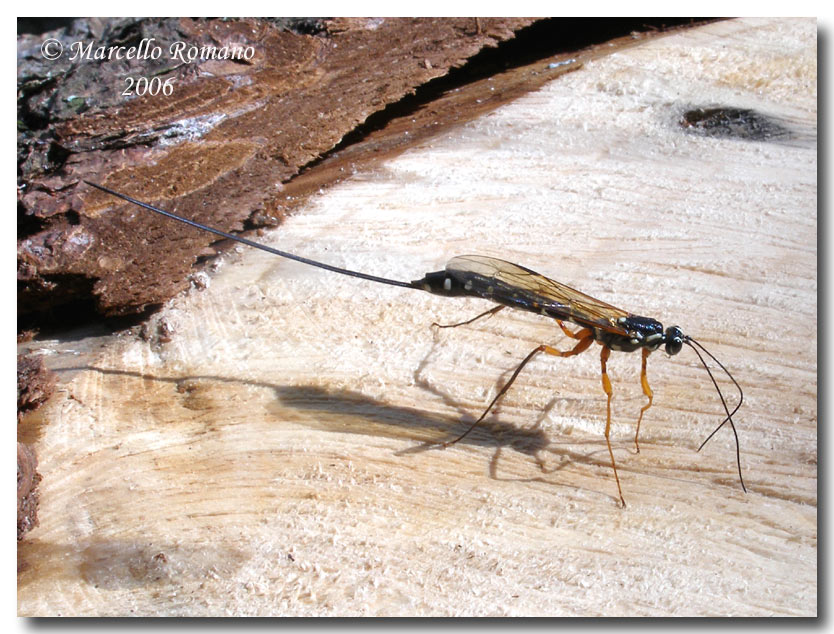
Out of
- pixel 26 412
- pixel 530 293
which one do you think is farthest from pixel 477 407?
pixel 26 412

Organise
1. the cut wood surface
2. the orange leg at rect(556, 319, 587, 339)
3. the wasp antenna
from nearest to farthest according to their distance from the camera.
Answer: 1. the cut wood surface
2. the wasp antenna
3. the orange leg at rect(556, 319, 587, 339)

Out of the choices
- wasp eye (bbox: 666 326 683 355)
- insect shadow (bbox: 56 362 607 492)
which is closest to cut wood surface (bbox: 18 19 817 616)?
insect shadow (bbox: 56 362 607 492)

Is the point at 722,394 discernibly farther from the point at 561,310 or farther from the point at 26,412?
the point at 26,412

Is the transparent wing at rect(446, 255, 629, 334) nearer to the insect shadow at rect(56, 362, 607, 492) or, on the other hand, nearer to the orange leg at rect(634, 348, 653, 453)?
the orange leg at rect(634, 348, 653, 453)

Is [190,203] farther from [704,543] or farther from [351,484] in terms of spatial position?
[704,543]

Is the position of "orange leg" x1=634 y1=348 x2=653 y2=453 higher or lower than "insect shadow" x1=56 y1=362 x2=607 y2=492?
higher

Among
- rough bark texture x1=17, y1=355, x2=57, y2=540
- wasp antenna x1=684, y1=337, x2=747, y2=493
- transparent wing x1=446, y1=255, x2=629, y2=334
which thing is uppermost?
transparent wing x1=446, y1=255, x2=629, y2=334

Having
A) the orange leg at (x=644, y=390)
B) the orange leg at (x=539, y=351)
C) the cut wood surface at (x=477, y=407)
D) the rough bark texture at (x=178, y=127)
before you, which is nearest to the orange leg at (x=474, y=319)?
the cut wood surface at (x=477, y=407)

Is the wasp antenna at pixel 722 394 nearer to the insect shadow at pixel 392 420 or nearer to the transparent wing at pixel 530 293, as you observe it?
the transparent wing at pixel 530 293
